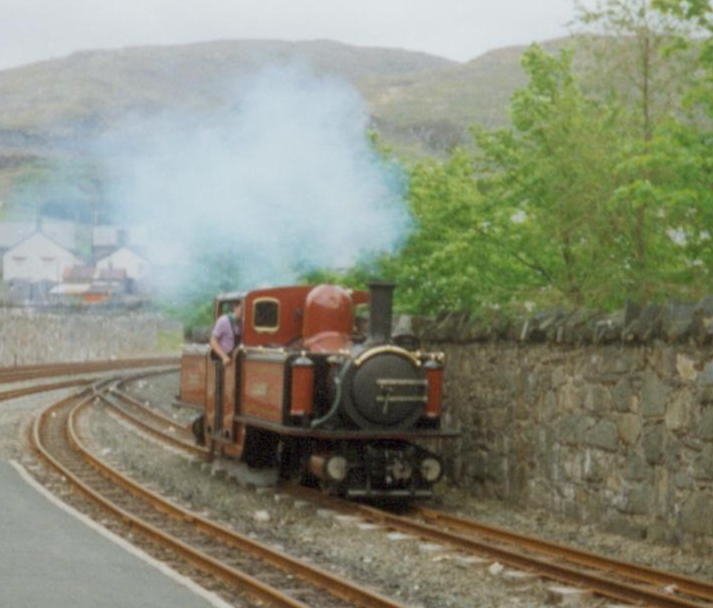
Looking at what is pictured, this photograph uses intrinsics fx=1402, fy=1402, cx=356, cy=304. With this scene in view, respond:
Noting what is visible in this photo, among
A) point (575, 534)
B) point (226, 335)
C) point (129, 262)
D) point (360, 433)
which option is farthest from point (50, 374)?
point (129, 262)

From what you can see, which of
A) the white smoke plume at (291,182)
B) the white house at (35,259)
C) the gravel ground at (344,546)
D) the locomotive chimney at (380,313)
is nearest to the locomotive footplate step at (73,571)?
the gravel ground at (344,546)

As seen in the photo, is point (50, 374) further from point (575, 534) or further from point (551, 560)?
point (551, 560)

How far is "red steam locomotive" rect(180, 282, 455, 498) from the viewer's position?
1562cm

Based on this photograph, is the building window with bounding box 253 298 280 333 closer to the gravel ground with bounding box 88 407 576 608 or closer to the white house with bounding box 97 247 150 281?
the gravel ground with bounding box 88 407 576 608

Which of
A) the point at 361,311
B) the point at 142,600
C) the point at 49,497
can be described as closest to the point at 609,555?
the point at 142,600

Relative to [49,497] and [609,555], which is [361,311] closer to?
[49,497]

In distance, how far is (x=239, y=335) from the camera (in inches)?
727

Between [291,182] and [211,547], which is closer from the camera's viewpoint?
[211,547]

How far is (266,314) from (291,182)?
24.1ft

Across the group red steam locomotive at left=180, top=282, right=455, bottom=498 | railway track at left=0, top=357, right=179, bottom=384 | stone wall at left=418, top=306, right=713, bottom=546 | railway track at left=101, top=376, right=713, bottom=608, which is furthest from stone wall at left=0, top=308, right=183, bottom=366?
railway track at left=101, top=376, right=713, bottom=608

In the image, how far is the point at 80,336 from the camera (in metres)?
71.8

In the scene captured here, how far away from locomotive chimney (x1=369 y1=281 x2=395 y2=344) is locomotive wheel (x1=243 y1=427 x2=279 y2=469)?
8.54ft

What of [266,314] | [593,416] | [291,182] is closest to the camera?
[593,416]

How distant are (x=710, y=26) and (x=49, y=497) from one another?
9.06 m
